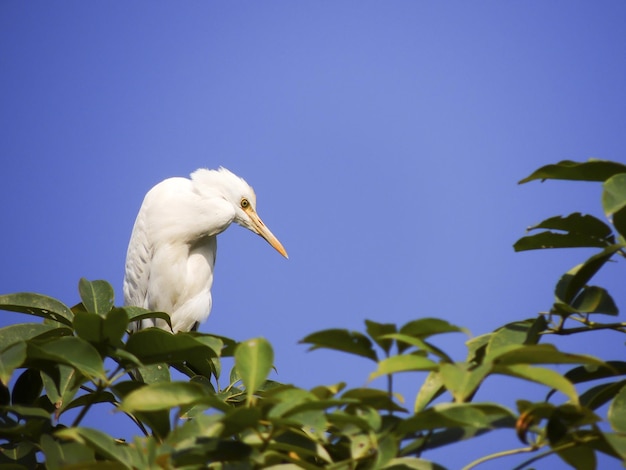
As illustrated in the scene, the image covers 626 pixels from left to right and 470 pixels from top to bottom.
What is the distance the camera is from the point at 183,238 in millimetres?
5344

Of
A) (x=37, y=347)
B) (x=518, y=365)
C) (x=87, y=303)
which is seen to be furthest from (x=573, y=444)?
(x=87, y=303)

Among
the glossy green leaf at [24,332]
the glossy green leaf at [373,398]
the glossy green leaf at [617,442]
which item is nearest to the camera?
the glossy green leaf at [617,442]

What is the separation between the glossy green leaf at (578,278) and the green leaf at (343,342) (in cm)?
40

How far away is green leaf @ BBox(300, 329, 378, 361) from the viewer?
106 cm

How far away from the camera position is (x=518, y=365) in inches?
39.4

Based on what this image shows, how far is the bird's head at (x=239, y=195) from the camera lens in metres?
5.38

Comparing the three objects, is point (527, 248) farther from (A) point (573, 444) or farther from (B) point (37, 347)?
(B) point (37, 347)

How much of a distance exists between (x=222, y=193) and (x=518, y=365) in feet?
14.7

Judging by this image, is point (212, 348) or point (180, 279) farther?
point (180, 279)

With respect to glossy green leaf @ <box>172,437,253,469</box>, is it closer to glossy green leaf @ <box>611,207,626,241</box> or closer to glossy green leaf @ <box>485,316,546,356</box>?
glossy green leaf @ <box>485,316,546,356</box>

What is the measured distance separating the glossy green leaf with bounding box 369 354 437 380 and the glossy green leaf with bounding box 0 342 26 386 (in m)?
0.57

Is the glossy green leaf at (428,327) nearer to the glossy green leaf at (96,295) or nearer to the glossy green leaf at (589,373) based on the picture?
the glossy green leaf at (589,373)

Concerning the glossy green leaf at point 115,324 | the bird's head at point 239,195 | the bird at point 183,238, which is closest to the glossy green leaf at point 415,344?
the glossy green leaf at point 115,324

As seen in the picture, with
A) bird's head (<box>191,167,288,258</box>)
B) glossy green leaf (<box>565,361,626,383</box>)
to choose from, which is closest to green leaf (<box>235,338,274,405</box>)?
glossy green leaf (<box>565,361,626,383</box>)
